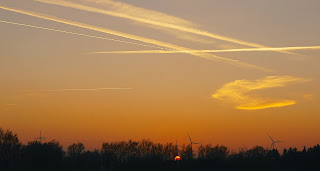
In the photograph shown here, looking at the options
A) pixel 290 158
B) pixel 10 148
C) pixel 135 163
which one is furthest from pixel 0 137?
pixel 290 158

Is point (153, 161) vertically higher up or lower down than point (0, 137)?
lower down

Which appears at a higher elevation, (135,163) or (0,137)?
(0,137)

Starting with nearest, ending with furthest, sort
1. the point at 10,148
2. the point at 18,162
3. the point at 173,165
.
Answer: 1. the point at 173,165
2. the point at 18,162
3. the point at 10,148

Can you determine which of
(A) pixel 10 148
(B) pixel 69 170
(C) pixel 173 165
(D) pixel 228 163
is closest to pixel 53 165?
(B) pixel 69 170

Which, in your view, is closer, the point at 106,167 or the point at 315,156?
the point at 315,156

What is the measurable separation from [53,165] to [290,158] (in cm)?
8754

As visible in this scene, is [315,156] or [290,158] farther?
[290,158]

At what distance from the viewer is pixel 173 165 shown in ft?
554

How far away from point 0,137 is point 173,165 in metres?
75.0

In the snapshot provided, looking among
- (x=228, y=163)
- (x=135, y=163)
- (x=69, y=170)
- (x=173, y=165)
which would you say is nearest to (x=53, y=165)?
(x=69, y=170)

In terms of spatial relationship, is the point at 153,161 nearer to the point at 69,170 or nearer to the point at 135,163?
the point at 135,163

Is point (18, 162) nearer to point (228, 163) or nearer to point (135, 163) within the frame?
point (135, 163)

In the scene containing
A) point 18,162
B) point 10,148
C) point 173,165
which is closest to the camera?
point 173,165

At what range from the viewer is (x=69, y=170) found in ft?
626
